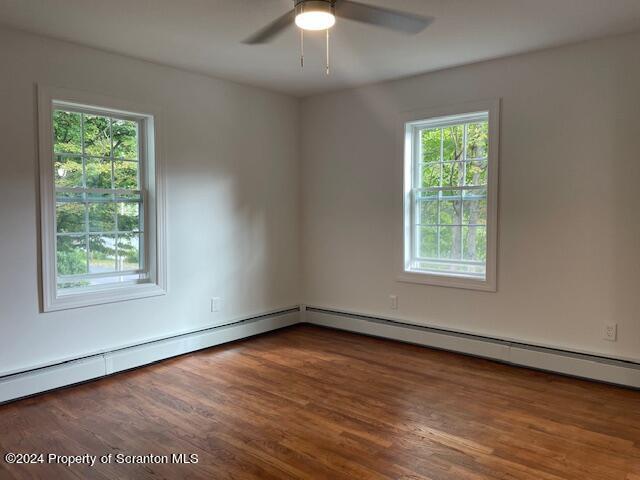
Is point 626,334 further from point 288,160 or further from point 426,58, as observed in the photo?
point 288,160

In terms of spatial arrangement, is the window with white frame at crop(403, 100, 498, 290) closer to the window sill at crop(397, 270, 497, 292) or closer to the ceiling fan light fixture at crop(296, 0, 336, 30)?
the window sill at crop(397, 270, 497, 292)

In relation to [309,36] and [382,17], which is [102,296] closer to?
[309,36]

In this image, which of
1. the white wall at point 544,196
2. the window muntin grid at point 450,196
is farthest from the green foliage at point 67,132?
the window muntin grid at point 450,196

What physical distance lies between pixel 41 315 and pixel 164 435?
1379 mm

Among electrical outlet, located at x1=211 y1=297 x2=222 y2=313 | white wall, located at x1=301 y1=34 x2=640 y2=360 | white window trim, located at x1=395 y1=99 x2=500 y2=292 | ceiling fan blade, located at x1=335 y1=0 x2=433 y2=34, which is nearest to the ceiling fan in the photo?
ceiling fan blade, located at x1=335 y1=0 x2=433 y2=34

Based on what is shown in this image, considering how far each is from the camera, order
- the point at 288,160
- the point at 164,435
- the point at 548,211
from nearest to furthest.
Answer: the point at 164,435 < the point at 548,211 < the point at 288,160

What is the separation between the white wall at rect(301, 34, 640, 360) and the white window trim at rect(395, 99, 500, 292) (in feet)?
0.20

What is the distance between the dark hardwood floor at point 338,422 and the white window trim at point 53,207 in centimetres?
63

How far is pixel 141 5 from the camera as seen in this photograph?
2922 mm

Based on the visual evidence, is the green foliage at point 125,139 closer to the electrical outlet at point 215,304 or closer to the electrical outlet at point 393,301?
the electrical outlet at point 215,304

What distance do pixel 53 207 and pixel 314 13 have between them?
2246mm

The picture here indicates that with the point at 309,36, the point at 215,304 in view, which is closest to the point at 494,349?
the point at 215,304

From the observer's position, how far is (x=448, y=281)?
438cm

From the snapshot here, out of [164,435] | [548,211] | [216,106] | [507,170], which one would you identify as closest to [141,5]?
[216,106]
